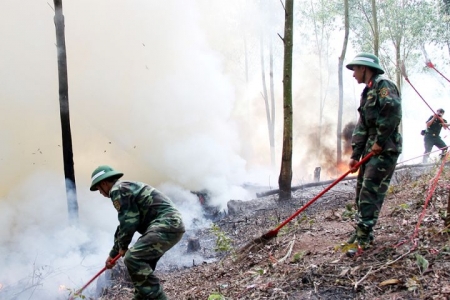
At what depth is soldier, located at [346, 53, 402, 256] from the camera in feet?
11.8

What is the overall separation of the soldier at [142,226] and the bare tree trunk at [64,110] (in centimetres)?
601

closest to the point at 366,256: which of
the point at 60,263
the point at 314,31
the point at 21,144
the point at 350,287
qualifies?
the point at 350,287

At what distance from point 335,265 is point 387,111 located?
5.20 feet

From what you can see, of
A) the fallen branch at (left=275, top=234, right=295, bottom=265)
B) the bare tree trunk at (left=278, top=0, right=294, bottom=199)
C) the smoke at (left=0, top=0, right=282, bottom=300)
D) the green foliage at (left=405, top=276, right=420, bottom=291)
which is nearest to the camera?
the green foliage at (left=405, top=276, right=420, bottom=291)

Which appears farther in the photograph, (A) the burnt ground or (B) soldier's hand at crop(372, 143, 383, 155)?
(B) soldier's hand at crop(372, 143, 383, 155)

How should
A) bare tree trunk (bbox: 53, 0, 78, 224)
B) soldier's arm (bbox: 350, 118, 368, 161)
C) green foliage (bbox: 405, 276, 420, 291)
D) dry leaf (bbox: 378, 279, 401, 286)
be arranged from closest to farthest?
green foliage (bbox: 405, 276, 420, 291)
dry leaf (bbox: 378, 279, 401, 286)
soldier's arm (bbox: 350, 118, 368, 161)
bare tree trunk (bbox: 53, 0, 78, 224)

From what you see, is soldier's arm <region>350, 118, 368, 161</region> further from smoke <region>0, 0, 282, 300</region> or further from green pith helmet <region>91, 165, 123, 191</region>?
smoke <region>0, 0, 282, 300</region>

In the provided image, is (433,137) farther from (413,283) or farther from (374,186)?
(413,283)

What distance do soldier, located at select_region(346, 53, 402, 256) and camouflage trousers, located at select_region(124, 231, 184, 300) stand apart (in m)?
1.95

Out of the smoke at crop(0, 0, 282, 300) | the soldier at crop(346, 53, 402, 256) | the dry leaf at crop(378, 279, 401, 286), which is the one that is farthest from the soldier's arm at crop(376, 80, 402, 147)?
the smoke at crop(0, 0, 282, 300)

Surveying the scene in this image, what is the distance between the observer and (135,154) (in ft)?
48.9

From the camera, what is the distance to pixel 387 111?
360 centimetres

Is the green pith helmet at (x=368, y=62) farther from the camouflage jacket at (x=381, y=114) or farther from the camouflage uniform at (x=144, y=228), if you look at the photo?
the camouflage uniform at (x=144, y=228)

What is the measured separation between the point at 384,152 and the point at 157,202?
7.83 feet
